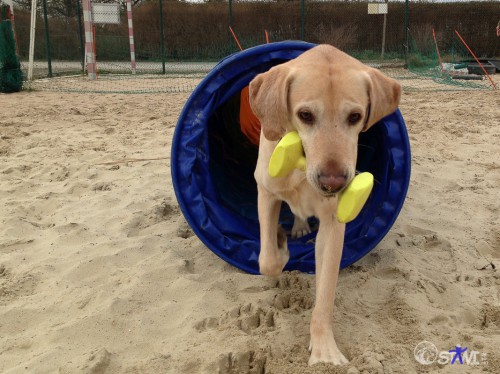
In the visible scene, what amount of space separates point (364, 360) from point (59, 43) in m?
19.5

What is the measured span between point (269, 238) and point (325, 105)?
927mm

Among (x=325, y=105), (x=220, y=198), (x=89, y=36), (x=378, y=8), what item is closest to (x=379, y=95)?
(x=325, y=105)

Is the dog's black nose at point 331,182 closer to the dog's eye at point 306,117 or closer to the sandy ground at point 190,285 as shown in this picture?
the dog's eye at point 306,117

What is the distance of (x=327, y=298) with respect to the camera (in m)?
2.53

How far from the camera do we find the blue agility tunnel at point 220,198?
126 inches

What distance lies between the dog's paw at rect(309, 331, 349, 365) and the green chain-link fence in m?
14.7

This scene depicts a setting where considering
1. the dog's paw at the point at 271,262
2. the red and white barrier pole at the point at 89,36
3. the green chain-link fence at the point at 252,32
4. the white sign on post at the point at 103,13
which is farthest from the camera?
the green chain-link fence at the point at 252,32

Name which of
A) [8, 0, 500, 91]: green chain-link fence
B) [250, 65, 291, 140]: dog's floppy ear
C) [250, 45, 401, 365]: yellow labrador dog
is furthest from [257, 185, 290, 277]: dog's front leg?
[8, 0, 500, 91]: green chain-link fence

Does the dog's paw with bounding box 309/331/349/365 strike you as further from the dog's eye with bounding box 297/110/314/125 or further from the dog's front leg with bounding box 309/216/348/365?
the dog's eye with bounding box 297/110/314/125

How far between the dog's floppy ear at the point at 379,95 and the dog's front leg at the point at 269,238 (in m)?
0.74

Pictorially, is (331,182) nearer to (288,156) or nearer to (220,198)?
(288,156)

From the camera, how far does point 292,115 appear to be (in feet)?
8.05

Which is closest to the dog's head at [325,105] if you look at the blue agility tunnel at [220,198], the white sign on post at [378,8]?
the blue agility tunnel at [220,198]

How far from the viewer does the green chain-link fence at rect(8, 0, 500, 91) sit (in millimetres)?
17750
